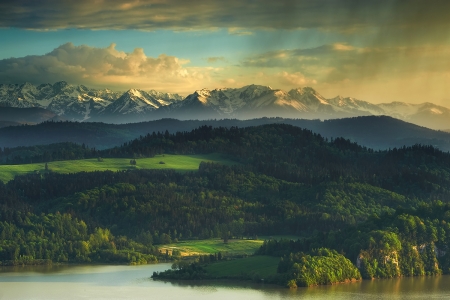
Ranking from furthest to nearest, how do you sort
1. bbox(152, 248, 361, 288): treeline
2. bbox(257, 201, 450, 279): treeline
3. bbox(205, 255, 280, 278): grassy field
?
bbox(257, 201, 450, 279): treeline → bbox(205, 255, 280, 278): grassy field → bbox(152, 248, 361, 288): treeline

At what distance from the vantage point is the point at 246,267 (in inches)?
7461

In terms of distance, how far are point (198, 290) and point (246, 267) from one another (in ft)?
59.3

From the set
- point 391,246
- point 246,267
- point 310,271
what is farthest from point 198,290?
point 391,246

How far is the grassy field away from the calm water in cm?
562

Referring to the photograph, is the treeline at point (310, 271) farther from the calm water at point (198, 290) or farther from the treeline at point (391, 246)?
the treeline at point (391, 246)

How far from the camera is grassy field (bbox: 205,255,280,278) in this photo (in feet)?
602

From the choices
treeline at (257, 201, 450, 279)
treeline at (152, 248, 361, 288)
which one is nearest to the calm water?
treeline at (152, 248, 361, 288)

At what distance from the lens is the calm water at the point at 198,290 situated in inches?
6501

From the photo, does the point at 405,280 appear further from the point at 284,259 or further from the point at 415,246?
the point at 284,259

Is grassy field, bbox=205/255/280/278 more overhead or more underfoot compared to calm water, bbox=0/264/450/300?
more overhead

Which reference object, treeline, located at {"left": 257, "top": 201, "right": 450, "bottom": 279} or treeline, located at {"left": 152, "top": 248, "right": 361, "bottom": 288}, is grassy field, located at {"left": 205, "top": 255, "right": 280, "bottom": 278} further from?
treeline, located at {"left": 257, "top": 201, "right": 450, "bottom": 279}

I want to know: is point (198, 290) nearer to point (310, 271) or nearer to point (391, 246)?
point (310, 271)

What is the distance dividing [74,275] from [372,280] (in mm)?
56036

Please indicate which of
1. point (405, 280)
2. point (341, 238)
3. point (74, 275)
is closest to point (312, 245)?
point (341, 238)
